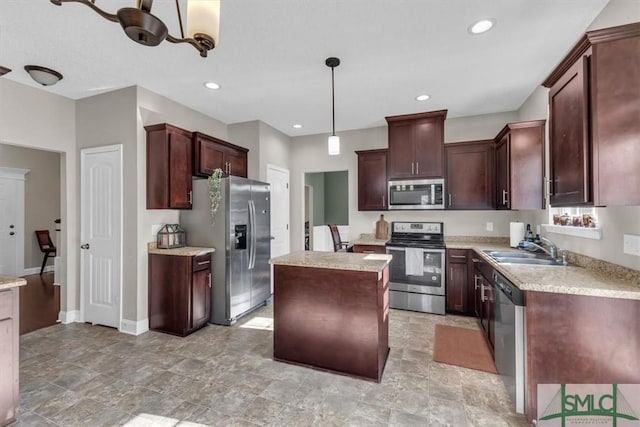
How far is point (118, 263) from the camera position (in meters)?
3.34

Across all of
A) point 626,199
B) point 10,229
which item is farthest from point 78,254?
point 626,199

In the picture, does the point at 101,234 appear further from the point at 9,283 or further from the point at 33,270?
the point at 33,270

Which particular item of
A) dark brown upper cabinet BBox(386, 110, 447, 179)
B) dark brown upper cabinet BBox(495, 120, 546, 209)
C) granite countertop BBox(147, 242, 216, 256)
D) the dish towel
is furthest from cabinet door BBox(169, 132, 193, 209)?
dark brown upper cabinet BBox(495, 120, 546, 209)

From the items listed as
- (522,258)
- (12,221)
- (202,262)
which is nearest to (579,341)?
(522,258)

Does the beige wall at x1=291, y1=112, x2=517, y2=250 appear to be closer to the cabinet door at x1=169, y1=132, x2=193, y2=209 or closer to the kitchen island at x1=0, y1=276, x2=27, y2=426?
the cabinet door at x1=169, y1=132, x2=193, y2=209

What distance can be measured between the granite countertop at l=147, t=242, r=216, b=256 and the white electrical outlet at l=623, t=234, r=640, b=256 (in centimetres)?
366

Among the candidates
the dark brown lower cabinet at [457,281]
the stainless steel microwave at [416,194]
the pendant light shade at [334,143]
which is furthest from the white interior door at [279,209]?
the dark brown lower cabinet at [457,281]

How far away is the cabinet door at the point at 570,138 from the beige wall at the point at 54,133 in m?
4.99

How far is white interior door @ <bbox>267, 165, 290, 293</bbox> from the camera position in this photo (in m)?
4.86

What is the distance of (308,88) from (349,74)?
0.56 meters

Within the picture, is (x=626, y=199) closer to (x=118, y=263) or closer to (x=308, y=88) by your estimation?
(x=308, y=88)

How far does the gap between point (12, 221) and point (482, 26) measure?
28.0 feet

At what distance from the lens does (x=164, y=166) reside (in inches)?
129

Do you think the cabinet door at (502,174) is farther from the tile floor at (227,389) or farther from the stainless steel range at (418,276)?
the tile floor at (227,389)
